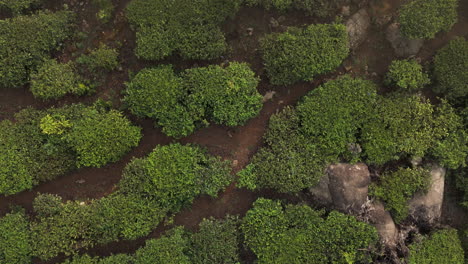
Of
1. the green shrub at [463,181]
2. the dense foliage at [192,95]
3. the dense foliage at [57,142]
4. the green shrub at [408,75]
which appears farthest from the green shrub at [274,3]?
the green shrub at [463,181]

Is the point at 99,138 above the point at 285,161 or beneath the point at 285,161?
above

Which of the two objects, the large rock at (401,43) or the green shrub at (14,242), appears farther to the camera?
the large rock at (401,43)

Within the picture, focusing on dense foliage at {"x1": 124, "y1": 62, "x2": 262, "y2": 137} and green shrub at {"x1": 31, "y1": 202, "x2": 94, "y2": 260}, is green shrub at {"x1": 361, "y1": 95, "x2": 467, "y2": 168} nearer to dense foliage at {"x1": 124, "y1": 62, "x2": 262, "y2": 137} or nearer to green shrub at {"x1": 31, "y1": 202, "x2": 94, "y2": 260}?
dense foliage at {"x1": 124, "y1": 62, "x2": 262, "y2": 137}

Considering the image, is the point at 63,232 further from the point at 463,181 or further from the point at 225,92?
the point at 463,181

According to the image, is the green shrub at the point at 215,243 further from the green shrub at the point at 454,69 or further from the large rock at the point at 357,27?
the green shrub at the point at 454,69

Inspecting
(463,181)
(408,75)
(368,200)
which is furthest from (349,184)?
(408,75)

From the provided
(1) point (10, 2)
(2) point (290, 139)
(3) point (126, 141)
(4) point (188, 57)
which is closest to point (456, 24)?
(2) point (290, 139)

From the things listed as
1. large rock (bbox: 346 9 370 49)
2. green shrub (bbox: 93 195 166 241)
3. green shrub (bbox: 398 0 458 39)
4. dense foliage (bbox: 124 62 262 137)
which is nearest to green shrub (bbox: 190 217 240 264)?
green shrub (bbox: 93 195 166 241)
